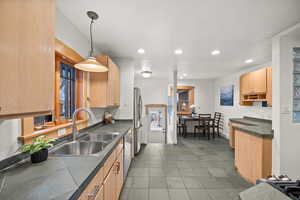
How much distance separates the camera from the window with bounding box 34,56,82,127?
165 centimetres

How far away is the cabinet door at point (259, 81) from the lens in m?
3.02

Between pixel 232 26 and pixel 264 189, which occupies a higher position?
pixel 232 26

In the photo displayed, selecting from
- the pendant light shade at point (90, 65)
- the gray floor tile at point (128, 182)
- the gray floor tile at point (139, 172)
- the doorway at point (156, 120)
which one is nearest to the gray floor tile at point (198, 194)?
the gray floor tile at point (139, 172)

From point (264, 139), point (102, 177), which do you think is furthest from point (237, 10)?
point (102, 177)

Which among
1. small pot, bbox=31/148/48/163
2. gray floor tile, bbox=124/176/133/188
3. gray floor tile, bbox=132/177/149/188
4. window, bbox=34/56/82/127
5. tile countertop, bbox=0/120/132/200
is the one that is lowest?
gray floor tile, bbox=132/177/149/188

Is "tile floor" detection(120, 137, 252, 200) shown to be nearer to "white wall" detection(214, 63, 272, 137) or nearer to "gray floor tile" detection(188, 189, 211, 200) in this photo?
"gray floor tile" detection(188, 189, 211, 200)

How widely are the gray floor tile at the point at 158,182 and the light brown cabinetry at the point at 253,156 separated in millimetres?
1490

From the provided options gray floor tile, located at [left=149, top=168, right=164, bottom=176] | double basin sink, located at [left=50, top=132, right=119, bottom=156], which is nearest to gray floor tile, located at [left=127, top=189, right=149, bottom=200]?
gray floor tile, located at [left=149, top=168, right=164, bottom=176]

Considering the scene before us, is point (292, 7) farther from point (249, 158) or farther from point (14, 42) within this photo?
point (14, 42)

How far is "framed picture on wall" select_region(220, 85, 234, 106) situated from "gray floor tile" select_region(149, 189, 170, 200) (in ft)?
14.0

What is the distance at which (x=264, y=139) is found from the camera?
2033mm

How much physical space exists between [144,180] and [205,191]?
→ 1036 millimetres

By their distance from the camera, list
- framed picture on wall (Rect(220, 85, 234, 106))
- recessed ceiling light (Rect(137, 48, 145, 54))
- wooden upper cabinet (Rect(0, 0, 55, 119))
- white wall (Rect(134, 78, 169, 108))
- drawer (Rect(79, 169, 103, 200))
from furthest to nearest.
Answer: white wall (Rect(134, 78, 169, 108))
framed picture on wall (Rect(220, 85, 234, 106))
recessed ceiling light (Rect(137, 48, 145, 54))
drawer (Rect(79, 169, 103, 200))
wooden upper cabinet (Rect(0, 0, 55, 119))

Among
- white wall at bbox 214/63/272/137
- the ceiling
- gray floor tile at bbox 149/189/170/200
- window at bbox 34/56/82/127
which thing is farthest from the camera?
white wall at bbox 214/63/272/137
